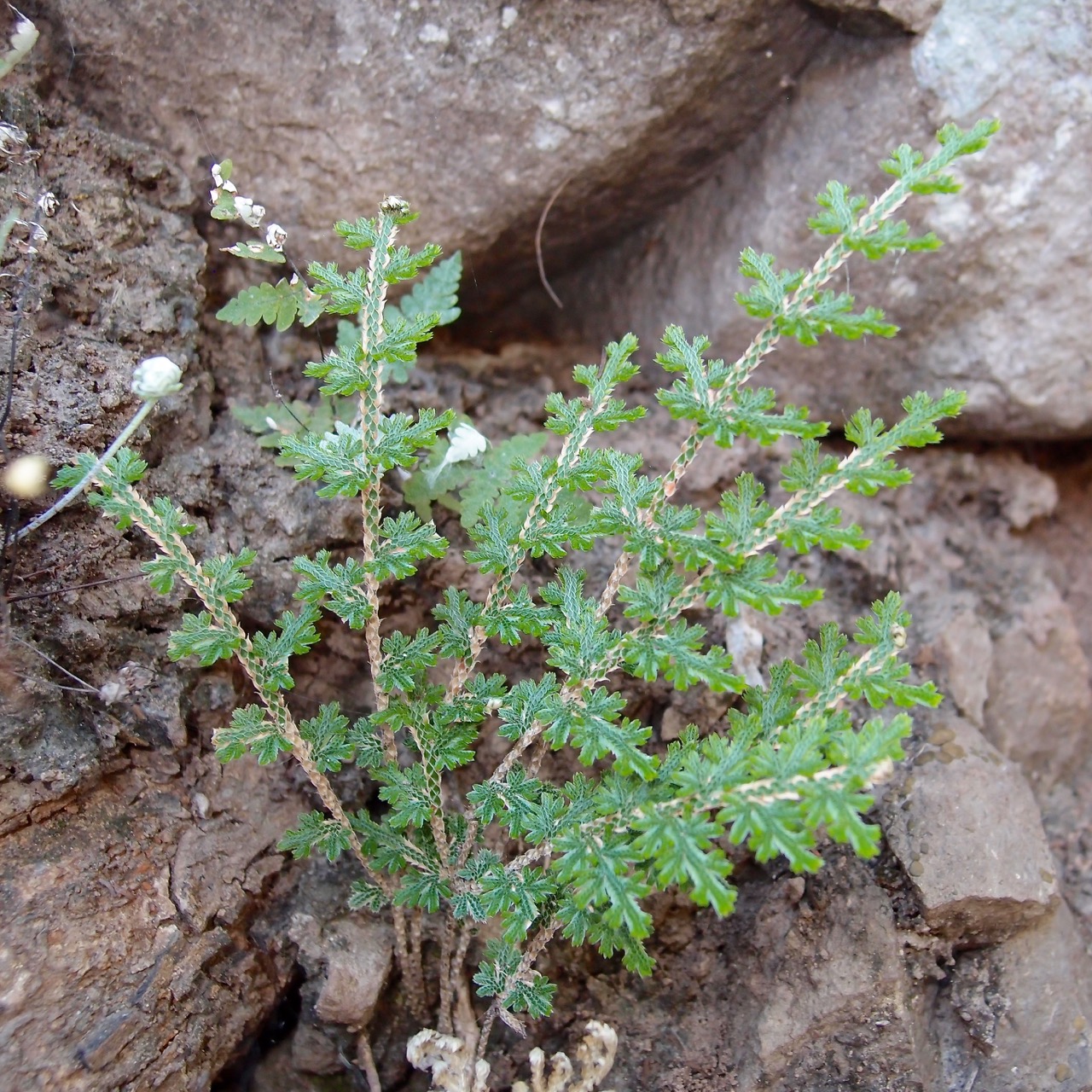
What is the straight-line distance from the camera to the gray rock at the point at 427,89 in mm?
3379

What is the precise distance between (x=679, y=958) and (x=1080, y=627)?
2.38 metres

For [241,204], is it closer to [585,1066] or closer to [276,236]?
[276,236]

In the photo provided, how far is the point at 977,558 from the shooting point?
4.07 metres

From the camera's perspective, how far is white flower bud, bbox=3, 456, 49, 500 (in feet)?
8.65

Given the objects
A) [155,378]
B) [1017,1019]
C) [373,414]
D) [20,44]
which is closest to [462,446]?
[373,414]

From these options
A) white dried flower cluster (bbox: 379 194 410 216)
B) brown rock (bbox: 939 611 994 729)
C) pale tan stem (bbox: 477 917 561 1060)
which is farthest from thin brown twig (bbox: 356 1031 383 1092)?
white dried flower cluster (bbox: 379 194 410 216)

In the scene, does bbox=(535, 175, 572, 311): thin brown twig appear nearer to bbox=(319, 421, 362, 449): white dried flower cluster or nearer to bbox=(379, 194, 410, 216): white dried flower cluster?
bbox=(379, 194, 410, 216): white dried flower cluster

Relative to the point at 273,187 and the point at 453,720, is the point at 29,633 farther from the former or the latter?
the point at 273,187

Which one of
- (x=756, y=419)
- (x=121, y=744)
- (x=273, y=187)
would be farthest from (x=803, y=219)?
(x=121, y=744)

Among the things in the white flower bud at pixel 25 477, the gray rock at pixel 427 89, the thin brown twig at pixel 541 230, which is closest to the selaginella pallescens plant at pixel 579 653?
the white flower bud at pixel 25 477

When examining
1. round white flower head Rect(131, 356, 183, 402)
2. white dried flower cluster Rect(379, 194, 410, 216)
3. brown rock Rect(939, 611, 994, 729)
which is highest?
round white flower head Rect(131, 356, 183, 402)

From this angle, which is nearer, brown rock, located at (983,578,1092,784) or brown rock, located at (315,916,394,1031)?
brown rock, located at (315,916,394,1031)

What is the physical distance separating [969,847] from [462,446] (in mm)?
2074

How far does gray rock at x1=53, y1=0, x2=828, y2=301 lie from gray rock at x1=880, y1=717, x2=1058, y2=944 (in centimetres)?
260
